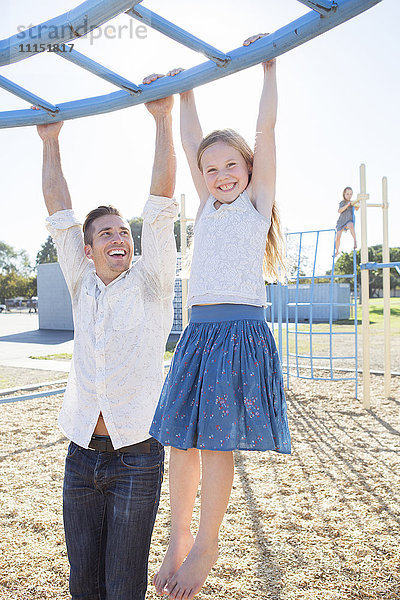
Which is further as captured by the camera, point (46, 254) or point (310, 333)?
point (46, 254)

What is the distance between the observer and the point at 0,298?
189 feet

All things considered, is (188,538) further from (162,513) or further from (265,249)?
(162,513)

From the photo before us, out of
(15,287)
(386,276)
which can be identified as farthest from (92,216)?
(15,287)

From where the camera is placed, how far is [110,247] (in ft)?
6.61

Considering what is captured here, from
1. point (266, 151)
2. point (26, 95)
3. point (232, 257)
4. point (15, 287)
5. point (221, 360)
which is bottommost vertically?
point (221, 360)

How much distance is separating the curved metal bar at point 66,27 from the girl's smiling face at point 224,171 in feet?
1.65

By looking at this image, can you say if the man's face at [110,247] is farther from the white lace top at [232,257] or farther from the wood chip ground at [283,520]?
the wood chip ground at [283,520]

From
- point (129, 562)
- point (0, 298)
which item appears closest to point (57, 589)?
point (129, 562)

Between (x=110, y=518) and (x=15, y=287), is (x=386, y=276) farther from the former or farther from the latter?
(x=15, y=287)

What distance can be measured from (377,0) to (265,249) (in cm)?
75

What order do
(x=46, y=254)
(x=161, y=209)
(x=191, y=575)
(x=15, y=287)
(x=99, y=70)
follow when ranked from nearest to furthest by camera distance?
(x=191, y=575)
(x=99, y=70)
(x=161, y=209)
(x=15, y=287)
(x=46, y=254)

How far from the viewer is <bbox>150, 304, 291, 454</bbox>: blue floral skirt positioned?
59.3 inches

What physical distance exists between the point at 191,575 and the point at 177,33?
148 centimetres

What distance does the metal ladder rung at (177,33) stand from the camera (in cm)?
151
